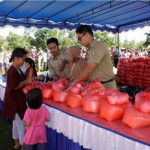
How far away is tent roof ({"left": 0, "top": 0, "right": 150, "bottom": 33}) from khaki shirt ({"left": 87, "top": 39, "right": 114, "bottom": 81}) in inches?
93.2

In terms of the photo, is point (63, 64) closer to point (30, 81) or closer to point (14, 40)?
point (30, 81)

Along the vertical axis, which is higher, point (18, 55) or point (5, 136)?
point (18, 55)

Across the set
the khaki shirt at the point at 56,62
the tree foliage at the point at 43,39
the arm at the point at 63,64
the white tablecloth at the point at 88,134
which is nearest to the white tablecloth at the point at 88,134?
the white tablecloth at the point at 88,134

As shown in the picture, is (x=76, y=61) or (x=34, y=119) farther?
(x=76, y=61)

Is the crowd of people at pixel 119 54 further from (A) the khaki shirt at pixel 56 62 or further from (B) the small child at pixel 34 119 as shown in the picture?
(B) the small child at pixel 34 119

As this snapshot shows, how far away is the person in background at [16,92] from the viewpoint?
8.01ft

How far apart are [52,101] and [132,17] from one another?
4694 mm

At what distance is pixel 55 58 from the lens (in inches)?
134

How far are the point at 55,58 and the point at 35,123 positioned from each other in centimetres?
157

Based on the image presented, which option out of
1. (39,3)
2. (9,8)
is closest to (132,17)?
(39,3)

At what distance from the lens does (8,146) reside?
3.08m

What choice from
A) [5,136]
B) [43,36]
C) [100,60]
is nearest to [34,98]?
[100,60]

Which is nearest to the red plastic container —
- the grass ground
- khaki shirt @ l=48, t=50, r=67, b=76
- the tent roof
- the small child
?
the small child

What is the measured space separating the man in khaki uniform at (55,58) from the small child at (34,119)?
1.28 metres
